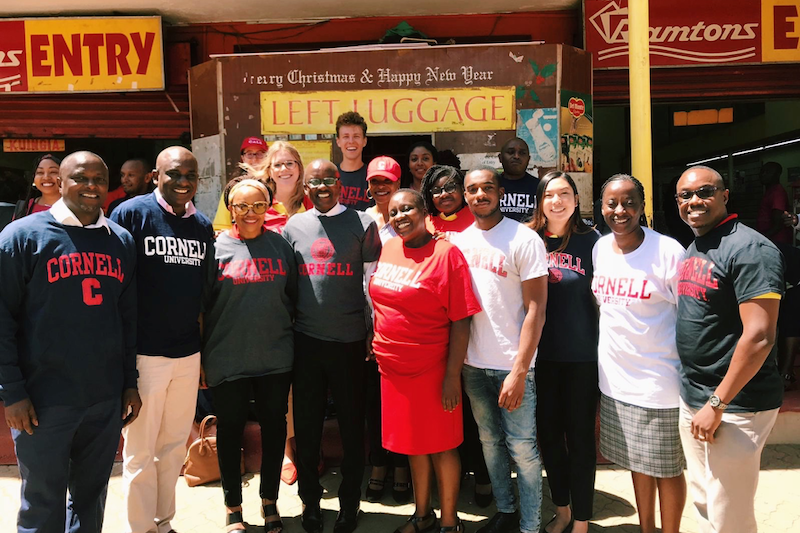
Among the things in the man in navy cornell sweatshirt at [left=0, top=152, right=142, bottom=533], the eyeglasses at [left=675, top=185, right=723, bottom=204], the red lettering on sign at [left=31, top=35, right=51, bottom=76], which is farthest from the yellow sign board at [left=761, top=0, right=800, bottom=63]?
the red lettering on sign at [left=31, top=35, right=51, bottom=76]

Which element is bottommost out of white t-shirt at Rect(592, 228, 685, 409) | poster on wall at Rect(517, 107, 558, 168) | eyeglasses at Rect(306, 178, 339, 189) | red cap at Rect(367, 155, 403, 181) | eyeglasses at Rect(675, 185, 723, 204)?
white t-shirt at Rect(592, 228, 685, 409)

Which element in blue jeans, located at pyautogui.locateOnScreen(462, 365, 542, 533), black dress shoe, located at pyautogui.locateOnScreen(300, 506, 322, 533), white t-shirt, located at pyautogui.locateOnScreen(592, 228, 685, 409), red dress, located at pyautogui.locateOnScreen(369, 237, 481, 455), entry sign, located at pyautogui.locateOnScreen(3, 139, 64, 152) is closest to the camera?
white t-shirt, located at pyautogui.locateOnScreen(592, 228, 685, 409)

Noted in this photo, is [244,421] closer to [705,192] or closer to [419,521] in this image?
[419,521]

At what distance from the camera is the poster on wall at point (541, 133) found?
19.5 ft

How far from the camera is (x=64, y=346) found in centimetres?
258

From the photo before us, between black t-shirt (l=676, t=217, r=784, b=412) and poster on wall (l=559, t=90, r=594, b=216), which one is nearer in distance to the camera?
black t-shirt (l=676, t=217, r=784, b=412)

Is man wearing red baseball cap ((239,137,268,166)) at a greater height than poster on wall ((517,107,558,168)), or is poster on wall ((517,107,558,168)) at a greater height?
poster on wall ((517,107,558,168))

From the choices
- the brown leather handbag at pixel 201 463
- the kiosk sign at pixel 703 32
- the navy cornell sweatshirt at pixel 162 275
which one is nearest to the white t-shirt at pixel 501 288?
the navy cornell sweatshirt at pixel 162 275

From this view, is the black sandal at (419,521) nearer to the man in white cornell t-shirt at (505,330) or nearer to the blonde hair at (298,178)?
the man in white cornell t-shirt at (505,330)

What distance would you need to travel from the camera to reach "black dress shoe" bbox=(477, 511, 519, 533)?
325 centimetres

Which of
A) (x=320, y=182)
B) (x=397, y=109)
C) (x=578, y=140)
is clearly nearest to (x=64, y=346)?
(x=320, y=182)

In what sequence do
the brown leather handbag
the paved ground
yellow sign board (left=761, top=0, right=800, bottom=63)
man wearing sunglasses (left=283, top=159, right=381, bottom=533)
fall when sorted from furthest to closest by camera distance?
yellow sign board (left=761, top=0, right=800, bottom=63) → the brown leather handbag → the paved ground → man wearing sunglasses (left=283, top=159, right=381, bottom=533)

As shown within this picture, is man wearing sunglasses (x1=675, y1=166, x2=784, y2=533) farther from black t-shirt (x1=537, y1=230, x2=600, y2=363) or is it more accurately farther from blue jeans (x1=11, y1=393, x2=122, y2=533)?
blue jeans (x1=11, y1=393, x2=122, y2=533)

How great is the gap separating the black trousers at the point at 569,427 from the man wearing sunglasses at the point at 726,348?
540 millimetres
